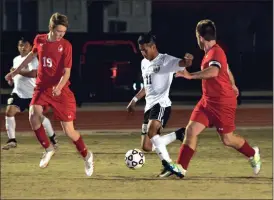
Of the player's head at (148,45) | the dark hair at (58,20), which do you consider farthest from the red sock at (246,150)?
the dark hair at (58,20)

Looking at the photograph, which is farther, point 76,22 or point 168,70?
point 76,22

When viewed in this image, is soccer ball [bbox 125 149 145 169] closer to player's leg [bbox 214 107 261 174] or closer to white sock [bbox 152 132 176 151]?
white sock [bbox 152 132 176 151]

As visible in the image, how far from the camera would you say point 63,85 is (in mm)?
12016

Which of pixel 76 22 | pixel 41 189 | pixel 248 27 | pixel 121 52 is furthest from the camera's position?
pixel 248 27

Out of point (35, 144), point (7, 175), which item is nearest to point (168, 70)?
point (7, 175)

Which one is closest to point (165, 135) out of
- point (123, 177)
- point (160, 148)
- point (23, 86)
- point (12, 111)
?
point (160, 148)

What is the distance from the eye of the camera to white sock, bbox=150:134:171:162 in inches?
471

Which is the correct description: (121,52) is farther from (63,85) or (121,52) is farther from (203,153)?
(63,85)

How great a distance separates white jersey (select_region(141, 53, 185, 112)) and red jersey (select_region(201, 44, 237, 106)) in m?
0.81

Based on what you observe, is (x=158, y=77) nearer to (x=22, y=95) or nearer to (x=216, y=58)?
(x=216, y=58)

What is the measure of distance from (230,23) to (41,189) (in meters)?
33.8

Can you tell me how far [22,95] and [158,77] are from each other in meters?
4.04

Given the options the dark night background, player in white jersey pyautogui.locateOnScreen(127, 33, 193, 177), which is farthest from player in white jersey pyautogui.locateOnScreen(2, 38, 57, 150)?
the dark night background

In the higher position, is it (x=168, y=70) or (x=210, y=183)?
(x=168, y=70)
